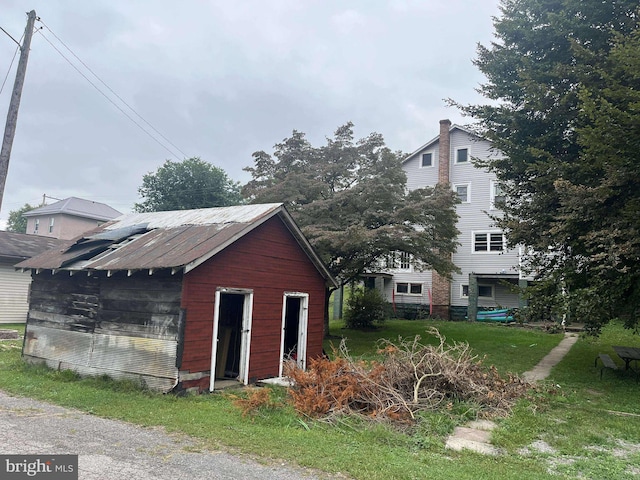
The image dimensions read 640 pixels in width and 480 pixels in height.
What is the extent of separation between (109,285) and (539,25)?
12.7 meters

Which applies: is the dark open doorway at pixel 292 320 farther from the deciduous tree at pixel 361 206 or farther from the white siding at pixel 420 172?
the white siding at pixel 420 172

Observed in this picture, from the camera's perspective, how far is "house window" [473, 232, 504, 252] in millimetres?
27683

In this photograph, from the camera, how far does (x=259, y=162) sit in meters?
21.0

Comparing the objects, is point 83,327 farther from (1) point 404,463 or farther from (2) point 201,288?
(1) point 404,463

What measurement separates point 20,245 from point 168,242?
50.1 feet

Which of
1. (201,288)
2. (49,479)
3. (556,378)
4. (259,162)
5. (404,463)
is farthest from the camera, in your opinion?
(259,162)

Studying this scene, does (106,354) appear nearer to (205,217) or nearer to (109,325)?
(109,325)

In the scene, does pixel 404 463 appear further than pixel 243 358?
No

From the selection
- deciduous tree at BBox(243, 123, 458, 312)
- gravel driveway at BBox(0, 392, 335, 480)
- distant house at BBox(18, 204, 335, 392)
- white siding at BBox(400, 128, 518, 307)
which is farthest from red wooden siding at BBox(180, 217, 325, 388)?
white siding at BBox(400, 128, 518, 307)

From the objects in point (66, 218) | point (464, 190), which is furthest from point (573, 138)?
point (66, 218)

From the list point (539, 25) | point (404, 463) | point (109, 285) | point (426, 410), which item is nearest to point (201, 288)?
point (109, 285)

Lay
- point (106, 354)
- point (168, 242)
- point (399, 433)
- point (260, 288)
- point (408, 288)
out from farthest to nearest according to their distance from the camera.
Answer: point (408, 288) → point (260, 288) → point (168, 242) → point (106, 354) → point (399, 433)

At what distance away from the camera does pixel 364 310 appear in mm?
23344

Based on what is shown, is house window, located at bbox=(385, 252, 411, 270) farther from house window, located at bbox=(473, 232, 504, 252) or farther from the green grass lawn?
house window, located at bbox=(473, 232, 504, 252)
